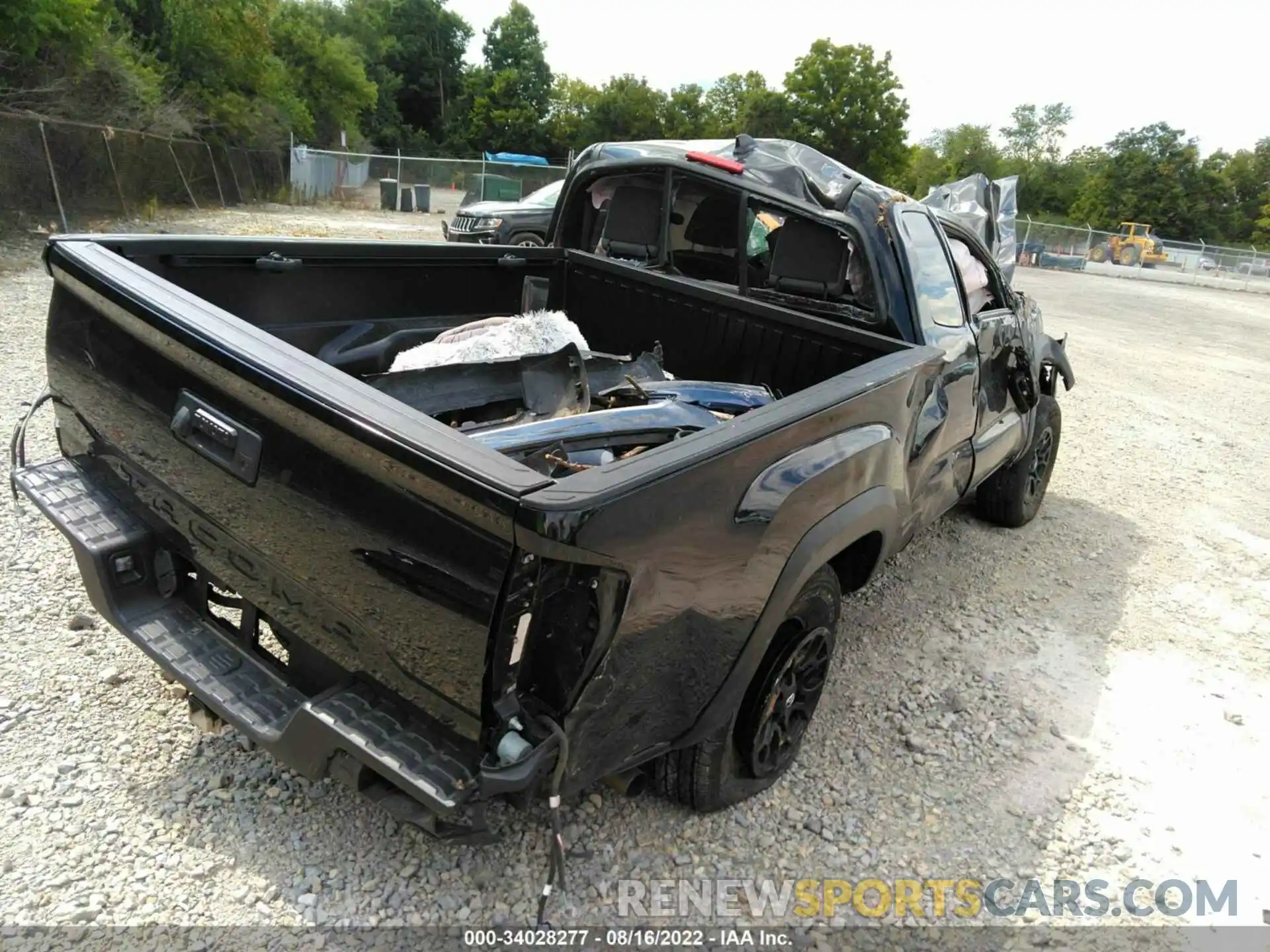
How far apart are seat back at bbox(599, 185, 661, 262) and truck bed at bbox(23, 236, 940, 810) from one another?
1.68m

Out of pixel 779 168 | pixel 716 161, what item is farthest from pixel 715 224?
pixel 779 168

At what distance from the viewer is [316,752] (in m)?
1.86

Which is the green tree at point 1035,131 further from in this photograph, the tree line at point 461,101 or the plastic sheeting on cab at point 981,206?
the plastic sheeting on cab at point 981,206

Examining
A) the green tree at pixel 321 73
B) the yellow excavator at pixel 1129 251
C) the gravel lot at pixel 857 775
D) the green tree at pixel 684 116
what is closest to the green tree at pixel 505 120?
the green tree at pixel 684 116

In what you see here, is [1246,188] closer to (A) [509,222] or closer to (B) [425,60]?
(B) [425,60]

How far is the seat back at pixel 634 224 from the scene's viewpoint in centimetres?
411

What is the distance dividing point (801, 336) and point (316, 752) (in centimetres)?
245

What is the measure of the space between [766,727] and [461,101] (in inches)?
2795

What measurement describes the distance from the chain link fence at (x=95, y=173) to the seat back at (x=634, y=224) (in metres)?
11.5

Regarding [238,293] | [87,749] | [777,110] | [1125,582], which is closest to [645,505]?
[87,749]

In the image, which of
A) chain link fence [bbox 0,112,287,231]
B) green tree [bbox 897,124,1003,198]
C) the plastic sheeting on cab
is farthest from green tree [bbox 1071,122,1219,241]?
the plastic sheeting on cab

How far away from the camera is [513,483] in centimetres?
162

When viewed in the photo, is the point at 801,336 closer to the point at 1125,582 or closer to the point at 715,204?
the point at 715,204

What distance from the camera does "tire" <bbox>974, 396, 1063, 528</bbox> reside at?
503cm
